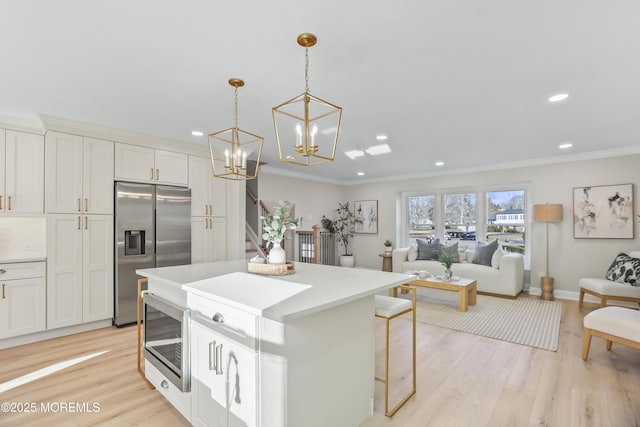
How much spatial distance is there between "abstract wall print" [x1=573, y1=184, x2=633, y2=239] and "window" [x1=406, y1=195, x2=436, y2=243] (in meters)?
2.62

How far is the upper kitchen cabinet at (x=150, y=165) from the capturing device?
390 cm

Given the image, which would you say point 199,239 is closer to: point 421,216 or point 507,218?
point 421,216

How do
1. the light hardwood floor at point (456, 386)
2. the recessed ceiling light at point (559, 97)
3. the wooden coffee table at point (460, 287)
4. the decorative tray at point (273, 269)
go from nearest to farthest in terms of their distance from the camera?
the light hardwood floor at point (456, 386)
the decorative tray at point (273, 269)
the recessed ceiling light at point (559, 97)
the wooden coffee table at point (460, 287)

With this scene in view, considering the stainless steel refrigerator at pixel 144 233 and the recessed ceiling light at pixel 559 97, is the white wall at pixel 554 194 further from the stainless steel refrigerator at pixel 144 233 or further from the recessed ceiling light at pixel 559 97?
the recessed ceiling light at pixel 559 97

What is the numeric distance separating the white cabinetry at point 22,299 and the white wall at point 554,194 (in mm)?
3738

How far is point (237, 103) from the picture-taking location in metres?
3.02

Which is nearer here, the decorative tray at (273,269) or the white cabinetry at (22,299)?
the decorative tray at (273,269)

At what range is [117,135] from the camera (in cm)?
383

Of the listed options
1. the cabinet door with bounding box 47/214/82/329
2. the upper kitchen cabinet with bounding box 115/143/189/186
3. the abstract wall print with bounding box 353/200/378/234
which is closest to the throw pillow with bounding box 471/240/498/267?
the abstract wall print with bounding box 353/200/378/234

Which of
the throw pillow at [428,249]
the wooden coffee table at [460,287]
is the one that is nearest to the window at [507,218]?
the throw pillow at [428,249]

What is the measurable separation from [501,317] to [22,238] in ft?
20.0

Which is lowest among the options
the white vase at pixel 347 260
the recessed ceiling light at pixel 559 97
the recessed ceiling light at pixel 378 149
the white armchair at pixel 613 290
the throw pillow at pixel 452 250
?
the white vase at pixel 347 260

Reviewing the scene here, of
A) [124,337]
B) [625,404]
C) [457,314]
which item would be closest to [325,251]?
[457,314]

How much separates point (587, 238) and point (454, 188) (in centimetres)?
238
